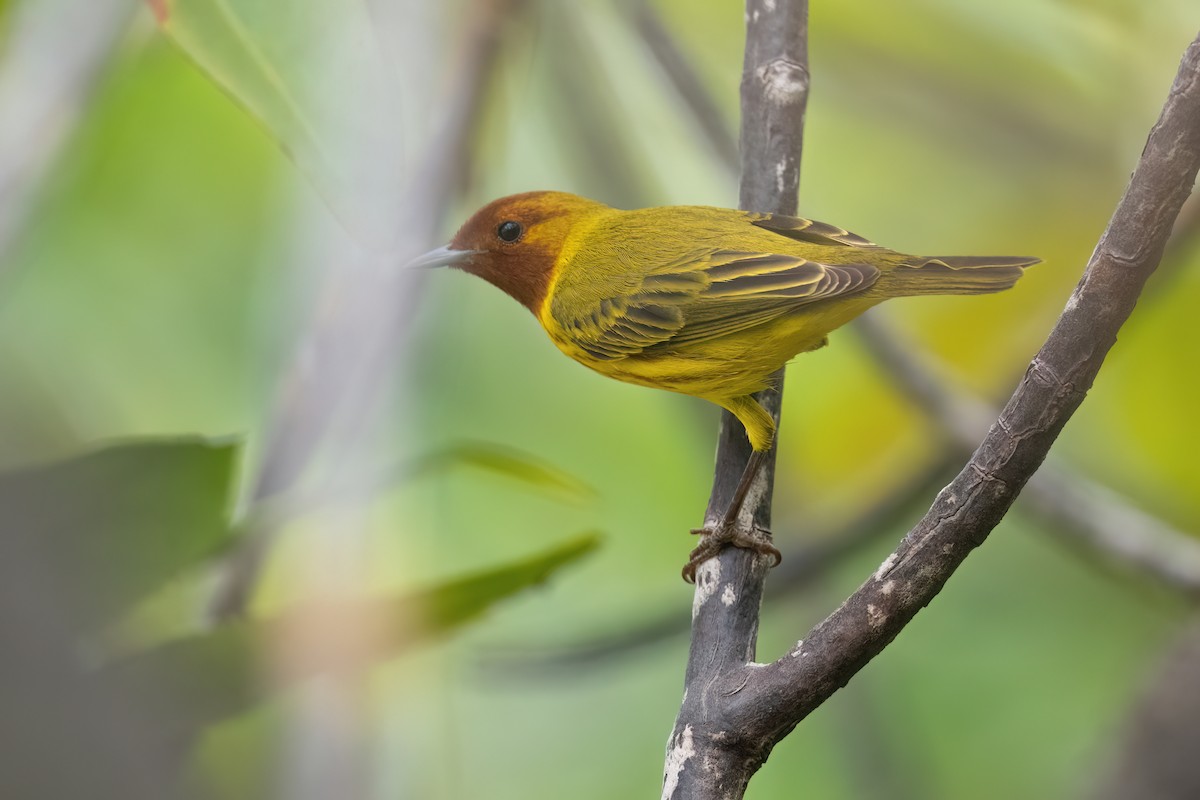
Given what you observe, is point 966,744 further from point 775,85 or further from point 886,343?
point 775,85

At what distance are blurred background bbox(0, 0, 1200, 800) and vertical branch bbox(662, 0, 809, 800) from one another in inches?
14.1

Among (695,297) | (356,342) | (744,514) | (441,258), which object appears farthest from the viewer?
(441,258)

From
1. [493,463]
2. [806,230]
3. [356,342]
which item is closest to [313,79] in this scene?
[356,342]

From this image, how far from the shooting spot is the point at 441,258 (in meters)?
3.49

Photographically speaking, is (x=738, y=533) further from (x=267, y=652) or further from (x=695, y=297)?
(x=267, y=652)

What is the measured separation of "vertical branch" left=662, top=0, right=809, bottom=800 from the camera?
1.88m

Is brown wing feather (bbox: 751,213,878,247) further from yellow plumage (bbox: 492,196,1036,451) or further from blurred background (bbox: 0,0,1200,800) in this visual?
blurred background (bbox: 0,0,1200,800)

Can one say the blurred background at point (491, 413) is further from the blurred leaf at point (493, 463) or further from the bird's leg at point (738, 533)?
the bird's leg at point (738, 533)

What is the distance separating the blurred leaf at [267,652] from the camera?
1944 millimetres

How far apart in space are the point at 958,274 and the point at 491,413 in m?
2.32

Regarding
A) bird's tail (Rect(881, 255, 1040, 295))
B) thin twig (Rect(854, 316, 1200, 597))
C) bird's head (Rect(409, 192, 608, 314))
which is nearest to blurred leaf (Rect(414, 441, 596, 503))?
bird's tail (Rect(881, 255, 1040, 295))

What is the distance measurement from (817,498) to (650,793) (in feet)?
4.69

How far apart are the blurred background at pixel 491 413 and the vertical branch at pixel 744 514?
0.36m

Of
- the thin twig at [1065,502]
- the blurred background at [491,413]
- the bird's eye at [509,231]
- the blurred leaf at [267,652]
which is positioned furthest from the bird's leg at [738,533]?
the bird's eye at [509,231]
